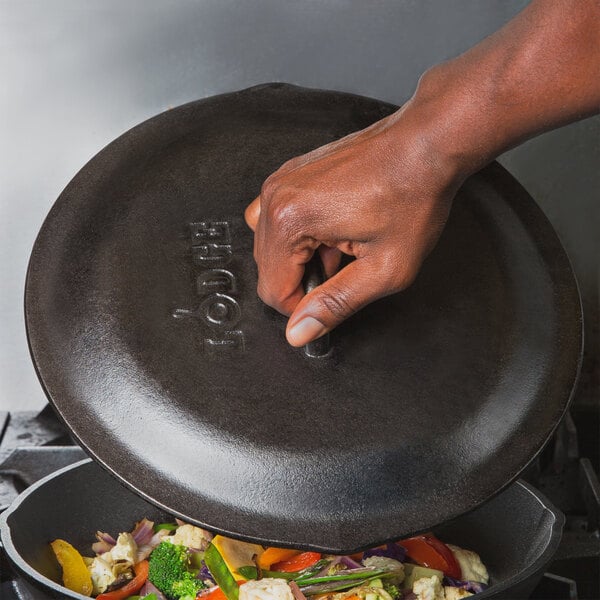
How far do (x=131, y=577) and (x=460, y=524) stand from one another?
0.61 meters

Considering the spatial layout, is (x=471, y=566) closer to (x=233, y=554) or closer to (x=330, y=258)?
(x=233, y=554)

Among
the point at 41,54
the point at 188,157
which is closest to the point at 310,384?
the point at 188,157

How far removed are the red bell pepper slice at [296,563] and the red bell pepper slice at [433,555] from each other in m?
0.16

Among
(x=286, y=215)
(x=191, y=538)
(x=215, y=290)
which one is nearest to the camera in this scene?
(x=286, y=215)

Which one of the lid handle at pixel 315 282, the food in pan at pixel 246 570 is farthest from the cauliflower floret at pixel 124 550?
the lid handle at pixel 315 282

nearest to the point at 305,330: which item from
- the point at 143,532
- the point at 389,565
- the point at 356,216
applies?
the point at 356,216

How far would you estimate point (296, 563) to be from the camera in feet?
5.16

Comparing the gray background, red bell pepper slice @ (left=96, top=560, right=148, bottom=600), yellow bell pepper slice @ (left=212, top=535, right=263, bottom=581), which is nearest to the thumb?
yellow bell pepper slice @ (left=212, top=535, right=263, bottom=581)

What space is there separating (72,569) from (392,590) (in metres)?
0.55

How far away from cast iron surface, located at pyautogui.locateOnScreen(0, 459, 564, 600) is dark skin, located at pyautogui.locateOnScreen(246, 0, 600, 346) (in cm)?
50

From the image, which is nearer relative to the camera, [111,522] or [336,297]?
[336,297]

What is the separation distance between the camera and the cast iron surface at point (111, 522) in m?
1.38

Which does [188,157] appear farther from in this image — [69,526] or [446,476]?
[69,526]

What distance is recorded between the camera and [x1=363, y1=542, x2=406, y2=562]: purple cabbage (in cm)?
157
